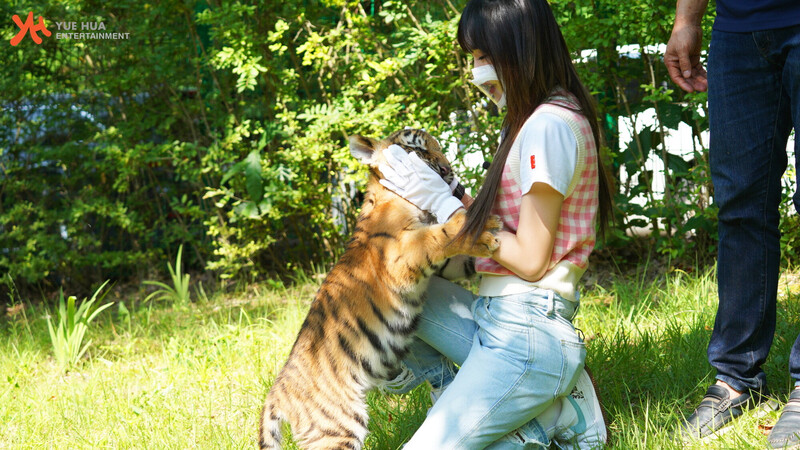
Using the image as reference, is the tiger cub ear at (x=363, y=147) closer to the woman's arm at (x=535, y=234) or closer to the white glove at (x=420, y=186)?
the white glove at (x=420, y=186)

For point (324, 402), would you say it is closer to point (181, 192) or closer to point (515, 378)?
point (515, 378)

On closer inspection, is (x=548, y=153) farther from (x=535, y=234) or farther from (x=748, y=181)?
(x=748, y=181)

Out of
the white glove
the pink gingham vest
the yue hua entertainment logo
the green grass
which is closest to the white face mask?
the pink gingham vest

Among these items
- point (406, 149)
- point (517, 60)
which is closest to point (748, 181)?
point (517, 60)

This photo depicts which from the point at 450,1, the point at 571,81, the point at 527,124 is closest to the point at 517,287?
the point at 527,124

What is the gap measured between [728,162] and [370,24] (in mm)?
A: 3456

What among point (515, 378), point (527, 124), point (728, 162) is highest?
point (527, 124)

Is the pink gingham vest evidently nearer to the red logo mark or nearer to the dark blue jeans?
the dark blue jeans

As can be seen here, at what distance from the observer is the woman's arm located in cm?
225

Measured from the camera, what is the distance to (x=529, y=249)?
2.29m

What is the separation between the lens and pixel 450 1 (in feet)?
16.3

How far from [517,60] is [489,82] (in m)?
0.15

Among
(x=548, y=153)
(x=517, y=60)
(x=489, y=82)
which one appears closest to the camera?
(x=548, y=153)

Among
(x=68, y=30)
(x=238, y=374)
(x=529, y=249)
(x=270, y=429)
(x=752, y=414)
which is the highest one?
(x=68, y=30)
